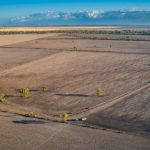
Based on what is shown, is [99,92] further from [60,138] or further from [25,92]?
[60,138]

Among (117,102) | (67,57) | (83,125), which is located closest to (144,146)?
(83,125)

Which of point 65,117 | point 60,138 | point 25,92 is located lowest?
point 60,138

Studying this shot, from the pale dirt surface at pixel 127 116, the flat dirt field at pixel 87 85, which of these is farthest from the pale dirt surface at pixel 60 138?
the pale dirt surface at pixel 127 116

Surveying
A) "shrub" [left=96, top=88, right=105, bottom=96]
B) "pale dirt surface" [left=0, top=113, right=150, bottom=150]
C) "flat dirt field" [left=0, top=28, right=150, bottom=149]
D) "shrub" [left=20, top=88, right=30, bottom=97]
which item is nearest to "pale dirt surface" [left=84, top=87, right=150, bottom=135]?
"flat dirt field" [left=0, top=28, right=150, bottom=149]

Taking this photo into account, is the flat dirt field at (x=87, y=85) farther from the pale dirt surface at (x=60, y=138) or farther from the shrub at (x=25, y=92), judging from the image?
the pale dirt surface at (x=60, y=138)

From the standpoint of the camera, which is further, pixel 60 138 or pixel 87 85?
pixel 87 85

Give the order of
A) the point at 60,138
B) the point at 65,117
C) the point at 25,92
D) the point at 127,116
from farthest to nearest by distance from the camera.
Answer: the point at 25,92 → the point at 127,116 → the point at 65,117 → the point at 60,138

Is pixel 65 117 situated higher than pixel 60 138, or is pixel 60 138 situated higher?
pixel 65 117

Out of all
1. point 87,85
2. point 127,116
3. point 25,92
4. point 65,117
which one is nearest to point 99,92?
point 87,85
